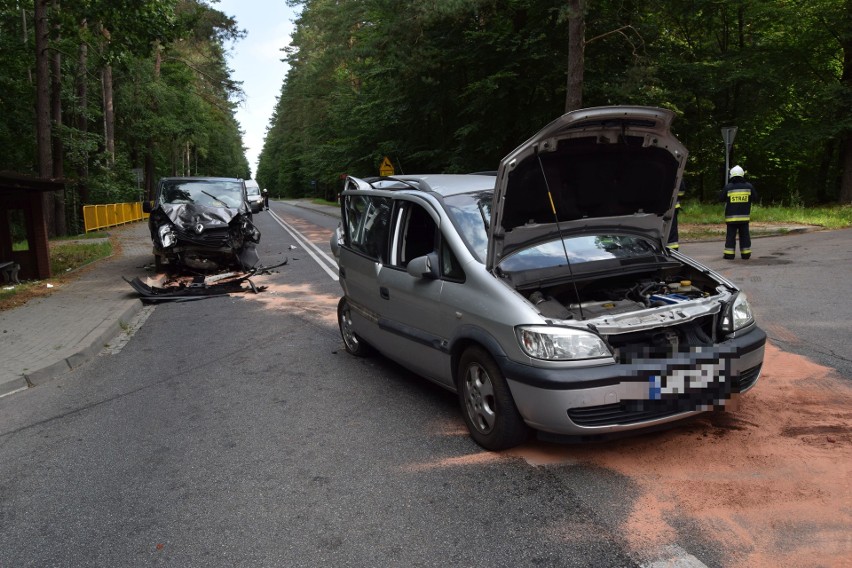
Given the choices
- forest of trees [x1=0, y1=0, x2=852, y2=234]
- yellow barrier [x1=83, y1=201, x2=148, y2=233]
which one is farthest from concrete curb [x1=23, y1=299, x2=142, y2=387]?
yellow barrier [x1=83, y1=201, x2=148, y2=233]

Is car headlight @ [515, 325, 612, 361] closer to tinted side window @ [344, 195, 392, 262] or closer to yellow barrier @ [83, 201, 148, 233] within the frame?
tinted side window @ [344, 195, 392, 262]

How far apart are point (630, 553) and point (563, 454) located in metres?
1.17

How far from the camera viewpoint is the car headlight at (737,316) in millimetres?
4090

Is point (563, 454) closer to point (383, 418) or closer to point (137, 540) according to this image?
point (383, 418)

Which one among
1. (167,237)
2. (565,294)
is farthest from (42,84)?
(565,294)

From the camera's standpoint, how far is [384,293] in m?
5.56

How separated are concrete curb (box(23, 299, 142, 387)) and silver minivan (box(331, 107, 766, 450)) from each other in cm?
366

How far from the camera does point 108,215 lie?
104 feet

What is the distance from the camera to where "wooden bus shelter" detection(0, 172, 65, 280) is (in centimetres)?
1301

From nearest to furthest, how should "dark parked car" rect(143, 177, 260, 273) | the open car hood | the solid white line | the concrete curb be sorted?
the open car hood, the concrete curb, "dark parked car" rect(143, 177, 260, 273), the solid white line

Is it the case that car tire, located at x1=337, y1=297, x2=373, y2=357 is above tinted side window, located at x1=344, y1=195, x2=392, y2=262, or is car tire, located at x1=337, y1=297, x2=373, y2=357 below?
below

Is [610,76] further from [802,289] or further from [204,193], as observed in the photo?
[802,289]

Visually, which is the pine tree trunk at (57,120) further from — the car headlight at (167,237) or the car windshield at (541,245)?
the car windshield at (541,245)

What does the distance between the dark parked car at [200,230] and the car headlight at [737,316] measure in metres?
10.4
